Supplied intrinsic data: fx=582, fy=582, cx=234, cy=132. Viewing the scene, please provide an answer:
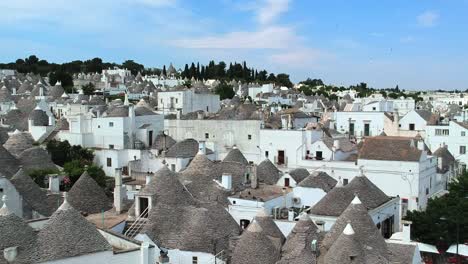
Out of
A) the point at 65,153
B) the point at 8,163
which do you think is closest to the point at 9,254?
the point at 8,163

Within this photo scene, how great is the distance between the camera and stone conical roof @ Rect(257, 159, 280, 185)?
3788 cm

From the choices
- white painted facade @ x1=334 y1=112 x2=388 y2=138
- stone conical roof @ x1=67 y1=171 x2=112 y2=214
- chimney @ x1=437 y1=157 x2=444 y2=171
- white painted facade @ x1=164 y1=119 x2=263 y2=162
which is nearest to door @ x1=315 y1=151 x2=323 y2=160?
white painted facade @ x1=164 y1=119 x2=263 y2=162

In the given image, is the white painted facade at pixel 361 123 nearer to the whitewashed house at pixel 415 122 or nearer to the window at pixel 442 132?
the whitewashed house at pixel 415 122

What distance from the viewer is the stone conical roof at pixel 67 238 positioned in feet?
57.8

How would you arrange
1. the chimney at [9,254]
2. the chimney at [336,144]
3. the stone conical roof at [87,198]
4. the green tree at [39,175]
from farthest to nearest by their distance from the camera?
1. the chimney at [336,144]
2. the green tree at [39,175]
3. the stone conical roof at [87,198]
4. the chimney at [9,254]

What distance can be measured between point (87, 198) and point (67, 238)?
12770 mm

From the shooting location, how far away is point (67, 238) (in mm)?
18047

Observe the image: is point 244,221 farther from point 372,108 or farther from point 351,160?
point 372,108

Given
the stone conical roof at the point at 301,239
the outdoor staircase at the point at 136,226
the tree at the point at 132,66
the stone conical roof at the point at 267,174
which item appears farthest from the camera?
the tree at the point at 132,66

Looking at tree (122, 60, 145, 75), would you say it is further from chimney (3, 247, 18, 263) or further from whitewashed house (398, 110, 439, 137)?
chimney (3, 247, 18, 263)

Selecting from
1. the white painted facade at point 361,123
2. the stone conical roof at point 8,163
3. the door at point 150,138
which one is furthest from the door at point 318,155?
the stone conical roof at point 8,163

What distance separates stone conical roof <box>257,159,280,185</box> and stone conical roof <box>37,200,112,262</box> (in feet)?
65.9

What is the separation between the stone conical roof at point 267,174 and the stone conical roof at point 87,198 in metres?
10.7

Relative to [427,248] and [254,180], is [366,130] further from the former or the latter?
[427,248]
